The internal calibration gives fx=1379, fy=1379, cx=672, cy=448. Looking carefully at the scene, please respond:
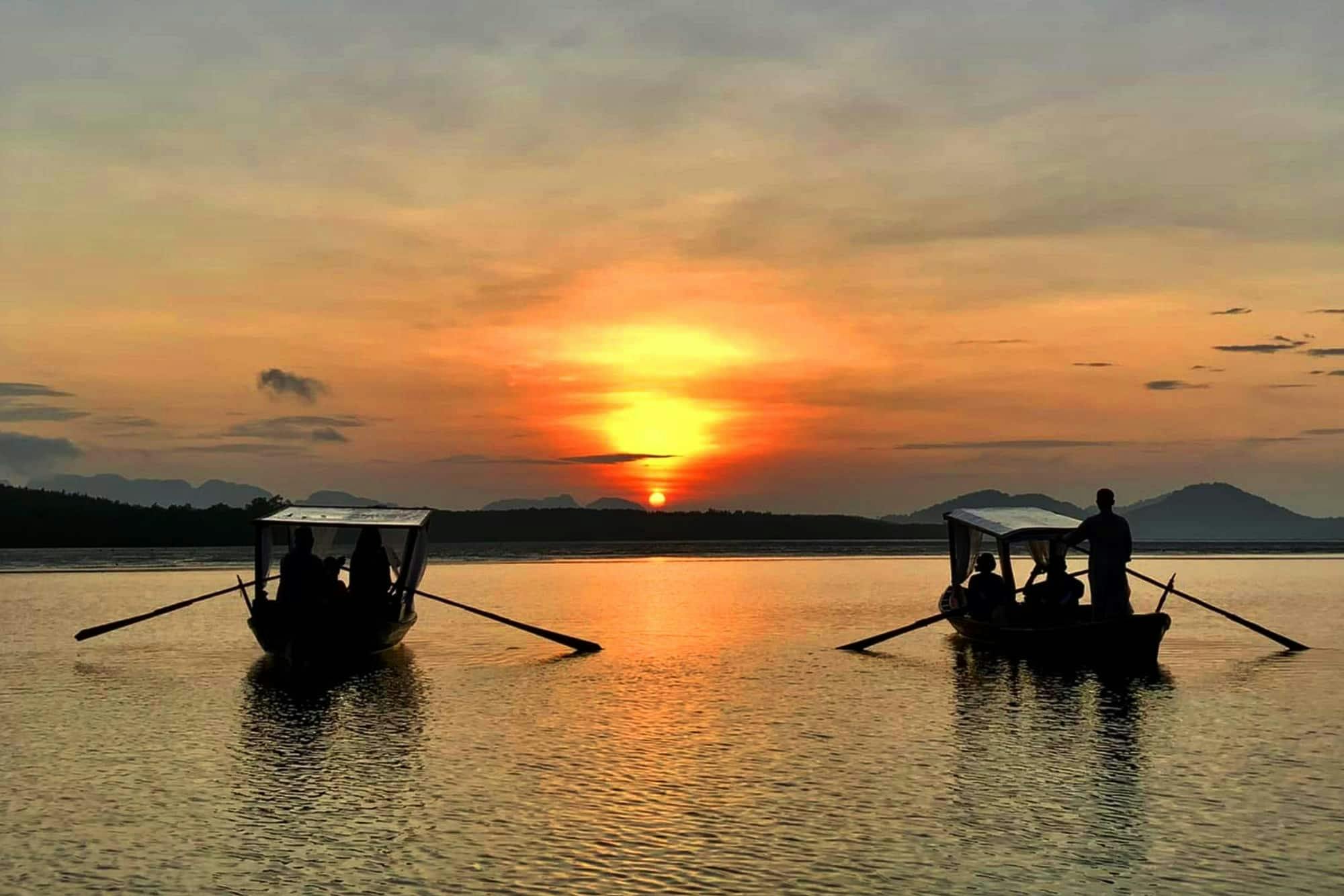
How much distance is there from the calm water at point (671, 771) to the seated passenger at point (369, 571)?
1.80m

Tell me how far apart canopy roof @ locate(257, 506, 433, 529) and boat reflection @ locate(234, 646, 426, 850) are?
4284 mm

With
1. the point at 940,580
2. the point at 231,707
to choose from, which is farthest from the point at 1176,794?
the point at 940,580

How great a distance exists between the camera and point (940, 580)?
255 feet

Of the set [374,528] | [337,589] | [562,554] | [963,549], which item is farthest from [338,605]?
[562,554]

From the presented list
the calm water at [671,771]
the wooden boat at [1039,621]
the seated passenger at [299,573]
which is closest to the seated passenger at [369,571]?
the calm water at [671,771]

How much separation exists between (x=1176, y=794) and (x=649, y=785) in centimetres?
610

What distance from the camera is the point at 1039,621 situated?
31.3 meters

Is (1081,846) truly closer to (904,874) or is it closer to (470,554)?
(904,874)

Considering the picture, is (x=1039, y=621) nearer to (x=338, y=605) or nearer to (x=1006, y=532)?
(x=1006, y=532)

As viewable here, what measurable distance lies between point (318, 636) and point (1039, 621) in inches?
639

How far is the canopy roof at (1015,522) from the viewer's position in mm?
32094

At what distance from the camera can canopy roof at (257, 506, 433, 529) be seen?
33.5 meters

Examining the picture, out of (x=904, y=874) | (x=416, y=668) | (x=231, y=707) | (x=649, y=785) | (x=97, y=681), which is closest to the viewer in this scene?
(x=904, y=874)

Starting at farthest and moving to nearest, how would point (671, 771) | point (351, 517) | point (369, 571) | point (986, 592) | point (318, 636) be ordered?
1. point (351, 517)
2. point (986, 592)
3. point (369, 571)
4. point (318, 636)
5. point (671, 771)
